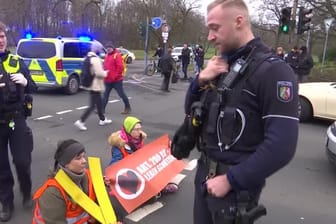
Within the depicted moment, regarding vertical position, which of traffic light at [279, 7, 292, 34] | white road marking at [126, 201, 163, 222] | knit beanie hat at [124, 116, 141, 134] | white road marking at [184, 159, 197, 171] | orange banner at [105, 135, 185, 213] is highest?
traffic light at [279, 7, 292, 34]

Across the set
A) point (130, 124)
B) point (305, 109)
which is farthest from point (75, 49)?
point (130, 124)

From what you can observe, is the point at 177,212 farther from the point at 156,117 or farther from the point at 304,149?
the point at 156,117

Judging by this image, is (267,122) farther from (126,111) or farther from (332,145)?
(126,111)

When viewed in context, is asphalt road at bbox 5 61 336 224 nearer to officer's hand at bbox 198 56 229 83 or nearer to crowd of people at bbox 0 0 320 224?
crowd of people at bbox 0 0 320 224

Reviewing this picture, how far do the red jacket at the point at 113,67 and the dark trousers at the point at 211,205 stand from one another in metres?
7.85

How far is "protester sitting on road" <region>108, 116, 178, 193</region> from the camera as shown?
4.63 m

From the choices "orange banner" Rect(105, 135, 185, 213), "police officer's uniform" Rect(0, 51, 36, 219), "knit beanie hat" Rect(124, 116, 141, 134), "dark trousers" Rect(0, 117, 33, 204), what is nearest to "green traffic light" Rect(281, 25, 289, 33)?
"orange banner" Rect(105, 135, 185, 213)

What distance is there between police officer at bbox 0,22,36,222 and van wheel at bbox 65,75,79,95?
29.9ft

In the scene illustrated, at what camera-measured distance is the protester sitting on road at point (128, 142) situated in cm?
463

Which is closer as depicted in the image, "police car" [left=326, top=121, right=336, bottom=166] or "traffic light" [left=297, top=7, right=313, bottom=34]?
"police car" [left=326, top=121, right=336, bottom=166]

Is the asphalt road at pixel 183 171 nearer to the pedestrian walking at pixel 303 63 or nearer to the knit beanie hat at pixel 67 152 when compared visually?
the knit beanie hat at pixel 67 152

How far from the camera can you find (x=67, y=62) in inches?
511

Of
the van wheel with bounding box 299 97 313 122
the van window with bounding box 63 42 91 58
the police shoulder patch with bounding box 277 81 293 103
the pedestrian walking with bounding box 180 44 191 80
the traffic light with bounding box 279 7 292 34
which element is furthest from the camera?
the pedestrian walking with bounding box 180 44 191 80

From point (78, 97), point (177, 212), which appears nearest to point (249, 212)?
point (177, 212)
